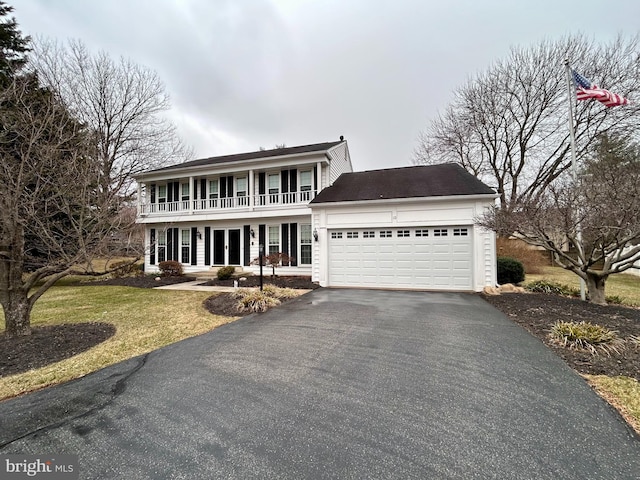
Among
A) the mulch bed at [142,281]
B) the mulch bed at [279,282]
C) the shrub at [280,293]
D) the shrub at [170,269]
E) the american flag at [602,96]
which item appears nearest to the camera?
the american flag at [602,96]

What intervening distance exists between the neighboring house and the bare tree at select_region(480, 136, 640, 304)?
6.03 feet

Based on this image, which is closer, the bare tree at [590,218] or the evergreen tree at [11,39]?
the bare tree at [590,218]

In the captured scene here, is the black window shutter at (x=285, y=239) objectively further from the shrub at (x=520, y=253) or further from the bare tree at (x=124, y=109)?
the shrub at (x=520, y=253)

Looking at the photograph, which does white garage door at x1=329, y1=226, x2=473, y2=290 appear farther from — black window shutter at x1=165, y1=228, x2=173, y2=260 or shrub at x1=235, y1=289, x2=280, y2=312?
black window shutter at x1=165, y1=228, x2=173, y2=260

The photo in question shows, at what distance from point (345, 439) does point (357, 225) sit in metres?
8.70

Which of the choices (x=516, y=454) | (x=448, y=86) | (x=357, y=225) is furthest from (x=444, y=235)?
(x=448, y=86)

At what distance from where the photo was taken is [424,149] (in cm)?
2194

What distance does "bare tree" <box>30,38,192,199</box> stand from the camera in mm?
15977

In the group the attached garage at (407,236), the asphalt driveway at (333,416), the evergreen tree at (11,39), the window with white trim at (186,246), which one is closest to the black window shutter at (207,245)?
the window with white trim at (186,246)

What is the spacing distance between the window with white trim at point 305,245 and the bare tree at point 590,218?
7200mm

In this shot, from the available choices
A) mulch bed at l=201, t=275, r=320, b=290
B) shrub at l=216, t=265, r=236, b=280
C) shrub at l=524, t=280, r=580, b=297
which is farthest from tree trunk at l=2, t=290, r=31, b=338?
shrub at l=524, t=280, r=580, b=297

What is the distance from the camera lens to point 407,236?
33.1 feet

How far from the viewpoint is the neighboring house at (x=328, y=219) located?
9.59 metres

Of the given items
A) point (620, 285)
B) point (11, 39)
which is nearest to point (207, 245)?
point (11, 39)
